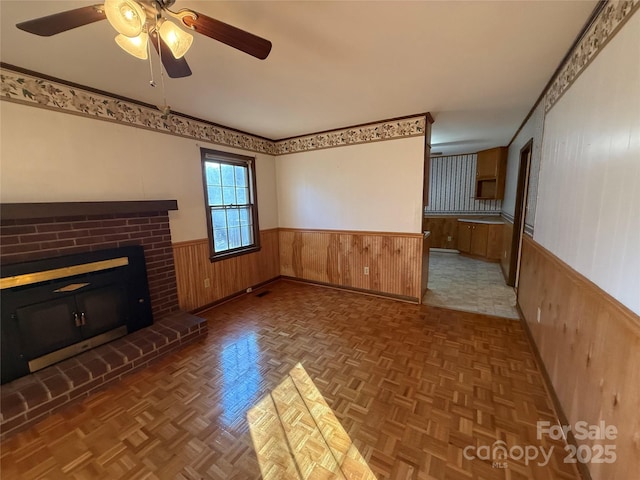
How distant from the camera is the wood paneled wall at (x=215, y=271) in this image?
309 cm

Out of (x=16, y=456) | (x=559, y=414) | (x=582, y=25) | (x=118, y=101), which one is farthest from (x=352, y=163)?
(x=16, y=456)

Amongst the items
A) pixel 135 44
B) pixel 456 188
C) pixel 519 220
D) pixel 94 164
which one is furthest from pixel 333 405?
pixel 456 188

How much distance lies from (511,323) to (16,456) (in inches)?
160

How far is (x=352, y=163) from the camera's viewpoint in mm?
3713

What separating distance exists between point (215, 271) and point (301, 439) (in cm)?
249

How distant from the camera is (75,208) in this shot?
82.0 inches

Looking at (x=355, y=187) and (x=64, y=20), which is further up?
(x=64, y=20)

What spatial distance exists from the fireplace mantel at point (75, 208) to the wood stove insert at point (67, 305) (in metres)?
0.35

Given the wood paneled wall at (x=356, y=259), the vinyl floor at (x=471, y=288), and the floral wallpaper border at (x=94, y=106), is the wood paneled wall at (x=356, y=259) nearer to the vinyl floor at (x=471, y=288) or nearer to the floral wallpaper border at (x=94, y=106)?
the vinyl floor at (x=471, y=288)

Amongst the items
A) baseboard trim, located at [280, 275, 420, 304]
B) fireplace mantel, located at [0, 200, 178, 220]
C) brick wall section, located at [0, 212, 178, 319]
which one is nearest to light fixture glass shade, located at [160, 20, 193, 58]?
fireplace mantel, located at [0, 200, 178, 220]

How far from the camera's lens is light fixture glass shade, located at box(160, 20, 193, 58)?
3.81 ft

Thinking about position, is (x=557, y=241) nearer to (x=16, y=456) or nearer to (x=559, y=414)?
(x=559, y=414)

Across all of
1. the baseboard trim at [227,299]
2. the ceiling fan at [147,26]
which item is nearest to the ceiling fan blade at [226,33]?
Answer: the ceiling fan at [147,26]

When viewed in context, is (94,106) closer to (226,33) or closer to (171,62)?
(171,62)
